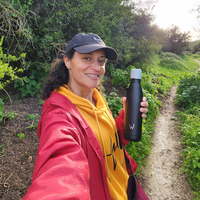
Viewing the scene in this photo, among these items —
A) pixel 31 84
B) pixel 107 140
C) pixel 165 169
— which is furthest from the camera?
pixel 31 84

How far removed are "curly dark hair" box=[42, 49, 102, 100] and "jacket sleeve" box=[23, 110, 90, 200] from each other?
0.53 m

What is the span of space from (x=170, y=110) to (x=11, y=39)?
6.09m

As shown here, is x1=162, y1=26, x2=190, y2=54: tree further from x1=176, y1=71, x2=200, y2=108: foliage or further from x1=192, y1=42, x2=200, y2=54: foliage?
x1=176, y1=71, x2=200, y2=108: foliage

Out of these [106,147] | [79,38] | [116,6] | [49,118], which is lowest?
[106,147]

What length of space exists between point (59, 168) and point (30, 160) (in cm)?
227

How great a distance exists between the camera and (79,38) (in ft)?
4.69

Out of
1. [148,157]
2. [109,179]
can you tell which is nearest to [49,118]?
[109,179]

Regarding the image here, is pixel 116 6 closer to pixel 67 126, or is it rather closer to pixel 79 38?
pixel 79 38

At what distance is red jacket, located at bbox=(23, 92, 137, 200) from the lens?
2.31 feet

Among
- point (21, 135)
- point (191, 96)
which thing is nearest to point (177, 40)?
point (191, 96)

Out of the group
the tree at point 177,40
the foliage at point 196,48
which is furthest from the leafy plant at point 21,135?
the foliage at point 196,48

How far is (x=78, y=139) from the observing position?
105 centimetres

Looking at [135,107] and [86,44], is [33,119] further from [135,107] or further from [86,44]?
[135,107]

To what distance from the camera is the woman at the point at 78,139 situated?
754mm
